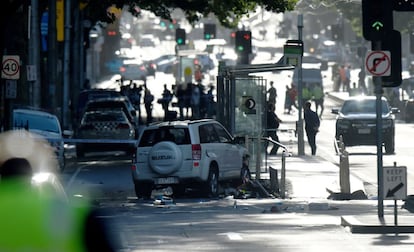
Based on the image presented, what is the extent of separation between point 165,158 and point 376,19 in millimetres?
7892

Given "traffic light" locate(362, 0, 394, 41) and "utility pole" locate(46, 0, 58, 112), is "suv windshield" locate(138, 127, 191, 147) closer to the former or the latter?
"traffic light" locate(362, 0, 394, 41)

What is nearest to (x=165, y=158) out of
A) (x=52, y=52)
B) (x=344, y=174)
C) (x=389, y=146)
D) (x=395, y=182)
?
(x=344, y=174)

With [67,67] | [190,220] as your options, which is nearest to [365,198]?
[190,220]

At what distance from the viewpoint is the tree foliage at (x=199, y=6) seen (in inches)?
1786

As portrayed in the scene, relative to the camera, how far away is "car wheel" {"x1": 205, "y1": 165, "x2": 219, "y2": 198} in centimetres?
2848

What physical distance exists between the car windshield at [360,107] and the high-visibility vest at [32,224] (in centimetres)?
3413

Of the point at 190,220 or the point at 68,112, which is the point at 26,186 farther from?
the point at 68,112

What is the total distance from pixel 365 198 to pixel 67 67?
28.5 metres

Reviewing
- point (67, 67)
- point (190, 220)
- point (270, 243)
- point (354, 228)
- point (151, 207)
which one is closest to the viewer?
point (270, 243)

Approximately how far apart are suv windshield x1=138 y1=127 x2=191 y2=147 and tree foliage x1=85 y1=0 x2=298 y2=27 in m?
16.9

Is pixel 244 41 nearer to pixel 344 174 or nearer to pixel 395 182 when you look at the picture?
pixel 344 174

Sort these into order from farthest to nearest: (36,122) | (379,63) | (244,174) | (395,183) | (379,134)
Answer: (36,122), (244,174), (379,63), (379,134), (395,183)

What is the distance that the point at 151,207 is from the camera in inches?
1019

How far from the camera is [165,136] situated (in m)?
28.3
